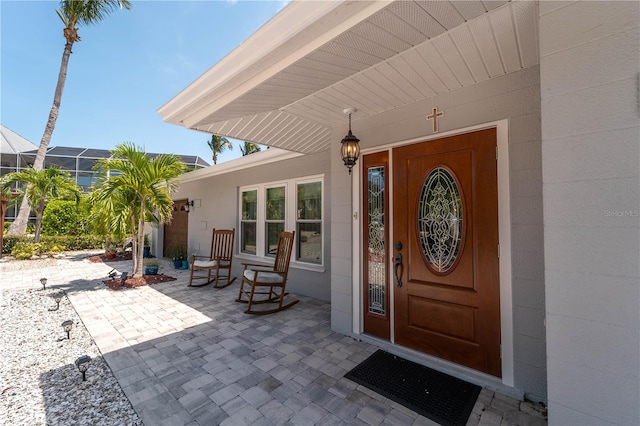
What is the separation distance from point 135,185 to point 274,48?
→ 202 inches

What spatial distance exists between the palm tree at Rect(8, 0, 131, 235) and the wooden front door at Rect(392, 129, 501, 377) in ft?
46.9

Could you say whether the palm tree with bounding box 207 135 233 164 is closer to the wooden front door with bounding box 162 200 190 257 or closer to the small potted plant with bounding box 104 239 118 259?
the wooden front door with bounding box 162 200 190 257

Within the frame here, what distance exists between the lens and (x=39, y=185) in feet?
30.6

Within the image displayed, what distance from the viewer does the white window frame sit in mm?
4875

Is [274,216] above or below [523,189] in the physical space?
below

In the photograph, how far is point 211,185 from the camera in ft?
24.0

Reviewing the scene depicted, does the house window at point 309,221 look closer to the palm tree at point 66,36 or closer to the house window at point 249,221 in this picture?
the house window at point 249,221

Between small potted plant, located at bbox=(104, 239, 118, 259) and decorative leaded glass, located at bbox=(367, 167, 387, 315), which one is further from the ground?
decorative leaded glass, located at bbox=(367, 167, 387, 315)

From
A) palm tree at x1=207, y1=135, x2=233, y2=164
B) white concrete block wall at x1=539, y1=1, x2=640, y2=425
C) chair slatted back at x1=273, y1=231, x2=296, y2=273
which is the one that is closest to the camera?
white concrete block wall at x1=539, y1=1, x2=640, y2=425

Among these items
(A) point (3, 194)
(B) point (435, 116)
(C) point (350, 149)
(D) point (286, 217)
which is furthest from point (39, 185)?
(B) point (435, 116)

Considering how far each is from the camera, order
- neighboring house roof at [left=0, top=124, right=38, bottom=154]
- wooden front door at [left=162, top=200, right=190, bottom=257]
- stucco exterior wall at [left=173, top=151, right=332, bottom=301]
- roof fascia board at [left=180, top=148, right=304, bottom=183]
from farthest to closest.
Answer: neighboring house roof at [left=0, top=124, right=38, bottom=154]
wooden front door at [left=162, top=200, right=190, bottom=257]
roof fascia board at [left=180, top=148, right=304, bottom=183]
stucco exterior wall at [left=173, top=151, right=332, bottom=301]

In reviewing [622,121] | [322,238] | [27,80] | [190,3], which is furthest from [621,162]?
[27,80]

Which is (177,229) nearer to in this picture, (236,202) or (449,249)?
(236,202)

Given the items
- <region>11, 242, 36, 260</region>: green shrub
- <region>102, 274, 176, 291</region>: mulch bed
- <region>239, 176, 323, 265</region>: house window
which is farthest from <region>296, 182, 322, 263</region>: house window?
<region>11, 242, 36, 260</region>: green shrub
